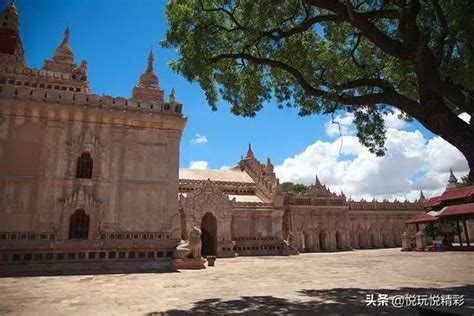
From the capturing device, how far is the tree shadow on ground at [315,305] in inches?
305

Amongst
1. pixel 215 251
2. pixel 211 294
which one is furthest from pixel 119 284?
pixel 215 251

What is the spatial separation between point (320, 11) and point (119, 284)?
1240 centimetres

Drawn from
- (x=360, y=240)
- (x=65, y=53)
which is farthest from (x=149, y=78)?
(x=360, y=240)

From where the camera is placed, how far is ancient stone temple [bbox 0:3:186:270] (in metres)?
18.4

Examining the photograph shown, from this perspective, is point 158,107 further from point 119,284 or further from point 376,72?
point 376,72

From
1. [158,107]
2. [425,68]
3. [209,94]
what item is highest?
[158,107]

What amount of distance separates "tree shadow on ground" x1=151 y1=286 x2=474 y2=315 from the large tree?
3.71 metres

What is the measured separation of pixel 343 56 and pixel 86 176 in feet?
50.3

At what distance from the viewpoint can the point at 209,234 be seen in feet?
110

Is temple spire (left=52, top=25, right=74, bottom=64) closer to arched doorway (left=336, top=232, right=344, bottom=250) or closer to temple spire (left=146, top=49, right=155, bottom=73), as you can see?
temple spire (left=146, top=49, right=155, bottom=73)

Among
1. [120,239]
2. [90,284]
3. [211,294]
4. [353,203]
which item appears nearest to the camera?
[211,294]

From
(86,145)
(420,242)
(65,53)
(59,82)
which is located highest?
(65,53)

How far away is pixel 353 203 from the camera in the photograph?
157ft

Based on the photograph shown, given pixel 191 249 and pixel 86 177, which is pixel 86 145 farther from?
pixel 191 249
